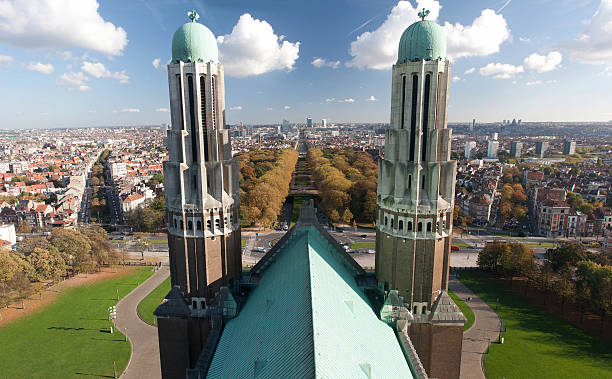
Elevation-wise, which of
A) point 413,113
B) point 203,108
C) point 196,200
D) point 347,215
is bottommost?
point 347,215

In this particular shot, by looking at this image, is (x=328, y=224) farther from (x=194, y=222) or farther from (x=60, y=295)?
(x=194, y=222)

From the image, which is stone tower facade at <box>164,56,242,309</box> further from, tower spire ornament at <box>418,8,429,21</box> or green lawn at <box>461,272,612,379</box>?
green lawn at <box>461,272,612,379</box>

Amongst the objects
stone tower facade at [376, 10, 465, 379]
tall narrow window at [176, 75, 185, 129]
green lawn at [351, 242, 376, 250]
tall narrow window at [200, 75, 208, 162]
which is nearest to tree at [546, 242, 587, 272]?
green lawn at [351, 242, 376, 250]

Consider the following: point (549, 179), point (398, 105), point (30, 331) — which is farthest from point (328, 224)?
point (549, 179)

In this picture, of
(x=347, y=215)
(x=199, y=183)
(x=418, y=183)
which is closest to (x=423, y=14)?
(x=418, y=183)

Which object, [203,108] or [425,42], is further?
[203,108]

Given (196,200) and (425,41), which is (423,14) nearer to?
(425,41)

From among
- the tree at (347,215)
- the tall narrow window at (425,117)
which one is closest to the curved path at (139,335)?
the tall narrow window at (425,117)

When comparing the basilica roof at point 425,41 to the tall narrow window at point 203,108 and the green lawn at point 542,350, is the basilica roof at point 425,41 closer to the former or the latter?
the tall narrow window at point 203,108
